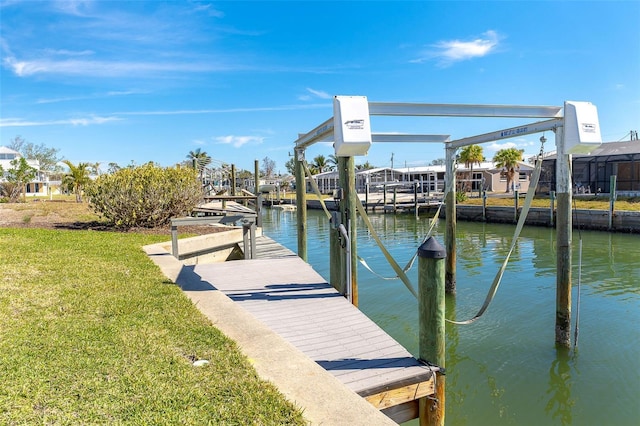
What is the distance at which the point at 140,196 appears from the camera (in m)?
12.9

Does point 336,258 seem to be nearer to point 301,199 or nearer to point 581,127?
point 301,199

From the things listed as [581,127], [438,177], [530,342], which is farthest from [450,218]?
[438,177]

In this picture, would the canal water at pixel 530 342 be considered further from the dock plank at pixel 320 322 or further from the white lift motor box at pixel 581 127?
the white lift motor box at pixel 581 127

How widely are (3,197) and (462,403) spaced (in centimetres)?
3671

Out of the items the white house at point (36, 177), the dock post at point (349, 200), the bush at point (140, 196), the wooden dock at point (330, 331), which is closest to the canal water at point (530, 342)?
the wooden dock at point (330, 331)

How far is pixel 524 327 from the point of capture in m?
7.83

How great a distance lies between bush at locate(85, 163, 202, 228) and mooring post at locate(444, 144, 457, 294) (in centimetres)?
828

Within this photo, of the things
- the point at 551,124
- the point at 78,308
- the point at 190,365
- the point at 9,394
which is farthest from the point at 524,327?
the point at 9,394

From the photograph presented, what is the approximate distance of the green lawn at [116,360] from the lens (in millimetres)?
2779

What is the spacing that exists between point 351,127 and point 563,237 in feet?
11.5

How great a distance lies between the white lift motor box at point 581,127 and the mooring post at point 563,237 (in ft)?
0.76

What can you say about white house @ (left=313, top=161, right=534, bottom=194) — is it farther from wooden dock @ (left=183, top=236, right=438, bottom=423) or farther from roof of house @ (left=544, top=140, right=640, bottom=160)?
wooden dock @ (left=183, top=236, right=438, bottom=423)

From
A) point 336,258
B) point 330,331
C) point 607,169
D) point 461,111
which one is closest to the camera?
point 330,331

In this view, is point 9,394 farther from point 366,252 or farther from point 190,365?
point 366,252
